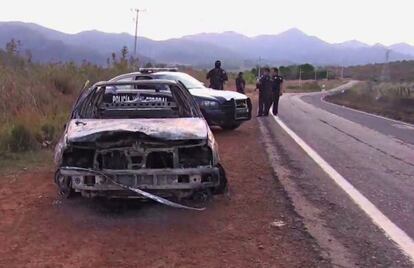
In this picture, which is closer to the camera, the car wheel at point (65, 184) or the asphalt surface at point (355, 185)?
the asphalt surface at point (355, 185)

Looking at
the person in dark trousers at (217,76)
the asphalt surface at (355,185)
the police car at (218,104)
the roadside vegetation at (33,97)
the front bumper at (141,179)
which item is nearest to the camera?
the asphalt surface at (355,185)

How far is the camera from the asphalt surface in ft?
16.7

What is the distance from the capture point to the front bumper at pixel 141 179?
5.90 m

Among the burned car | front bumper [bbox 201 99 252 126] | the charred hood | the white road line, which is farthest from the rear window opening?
front bumper [bbox 201 99 252 126]

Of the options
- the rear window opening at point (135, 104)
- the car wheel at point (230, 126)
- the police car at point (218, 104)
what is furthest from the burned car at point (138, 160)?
the car wheel at point (230, 126)

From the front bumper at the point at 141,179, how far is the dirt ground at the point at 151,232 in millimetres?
322

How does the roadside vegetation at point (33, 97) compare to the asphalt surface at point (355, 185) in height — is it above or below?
above

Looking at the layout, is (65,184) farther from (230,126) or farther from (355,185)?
(230,126)

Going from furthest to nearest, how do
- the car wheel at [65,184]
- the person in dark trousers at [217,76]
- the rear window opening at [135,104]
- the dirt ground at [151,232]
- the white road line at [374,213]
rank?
the person in dark trousers at [217,76] → the rear window opening at [135,104] → the car wheel at [65,184] → the white road line at [374,213] → the dirt ground at [151,232]

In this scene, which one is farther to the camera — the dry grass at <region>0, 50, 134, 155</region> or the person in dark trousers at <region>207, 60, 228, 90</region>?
the person in dark trousers at <region>207, 60, 228, 90</region>

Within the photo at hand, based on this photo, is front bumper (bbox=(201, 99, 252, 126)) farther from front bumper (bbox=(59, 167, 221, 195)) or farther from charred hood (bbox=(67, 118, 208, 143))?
front bumper (bbox=(59, 167, 221, 195))

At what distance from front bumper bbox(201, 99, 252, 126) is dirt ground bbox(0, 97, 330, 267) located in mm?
5724

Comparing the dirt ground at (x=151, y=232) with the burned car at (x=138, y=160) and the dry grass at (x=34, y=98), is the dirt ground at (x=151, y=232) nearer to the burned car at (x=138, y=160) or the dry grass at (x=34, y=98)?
the burned car at (x=138, y=160)

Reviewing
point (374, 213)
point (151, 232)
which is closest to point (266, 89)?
point (374, 213)
